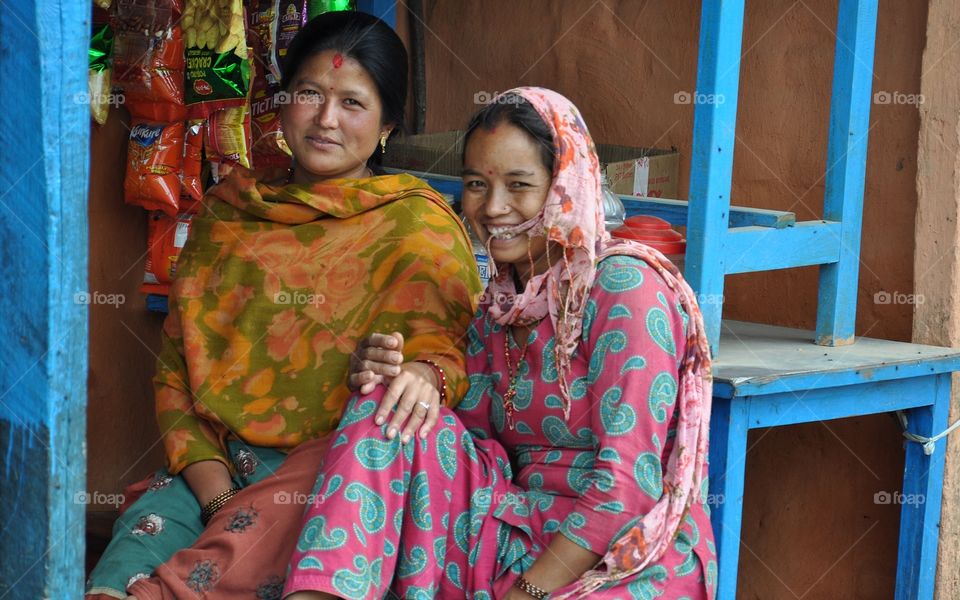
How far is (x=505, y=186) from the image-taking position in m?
2.02

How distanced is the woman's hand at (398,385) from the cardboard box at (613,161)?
1.13 metres

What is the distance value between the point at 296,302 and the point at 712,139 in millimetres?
908

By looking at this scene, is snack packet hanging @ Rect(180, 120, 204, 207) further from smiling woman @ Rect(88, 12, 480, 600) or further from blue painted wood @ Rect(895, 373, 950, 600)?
blue painted wood @ Rect(895, 373, 950, 600)

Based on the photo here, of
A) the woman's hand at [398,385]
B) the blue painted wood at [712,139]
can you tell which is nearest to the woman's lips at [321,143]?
the woman's hand at [398,385]

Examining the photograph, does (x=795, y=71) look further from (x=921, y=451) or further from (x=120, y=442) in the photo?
(x=120, y=442)

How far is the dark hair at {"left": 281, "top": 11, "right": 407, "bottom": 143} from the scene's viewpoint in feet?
8.12

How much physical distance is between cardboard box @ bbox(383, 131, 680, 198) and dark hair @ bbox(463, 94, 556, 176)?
1003mm

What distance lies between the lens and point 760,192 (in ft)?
10.2

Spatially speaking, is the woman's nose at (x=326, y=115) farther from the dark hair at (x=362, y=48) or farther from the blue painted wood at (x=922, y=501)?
the blue painted wood at (x=922, y=501)

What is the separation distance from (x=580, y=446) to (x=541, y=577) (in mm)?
248

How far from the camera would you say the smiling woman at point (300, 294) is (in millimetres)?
2281

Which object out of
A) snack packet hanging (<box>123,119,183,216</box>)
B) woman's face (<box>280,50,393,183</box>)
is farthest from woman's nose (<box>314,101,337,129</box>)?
snack packet hanging (<box>123,119,183,216</box>)

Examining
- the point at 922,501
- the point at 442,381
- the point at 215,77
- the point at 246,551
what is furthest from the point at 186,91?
the point at 922,501

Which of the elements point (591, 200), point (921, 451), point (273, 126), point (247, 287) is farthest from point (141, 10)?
point (921, 451)
